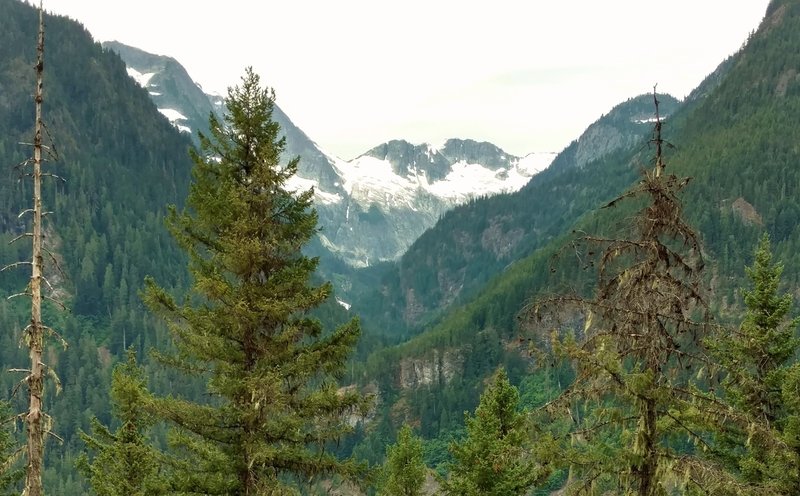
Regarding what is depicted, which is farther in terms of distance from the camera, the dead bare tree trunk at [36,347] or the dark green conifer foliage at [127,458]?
the dark green conifer foliage at [127,458]

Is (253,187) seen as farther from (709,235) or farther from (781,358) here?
(709,235)

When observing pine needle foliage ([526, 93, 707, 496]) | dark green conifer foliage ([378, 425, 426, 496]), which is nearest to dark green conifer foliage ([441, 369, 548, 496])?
dark green conifer foliage ([378, 425, 426, 496])

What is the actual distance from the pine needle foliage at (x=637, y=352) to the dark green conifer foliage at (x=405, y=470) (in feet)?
66.2

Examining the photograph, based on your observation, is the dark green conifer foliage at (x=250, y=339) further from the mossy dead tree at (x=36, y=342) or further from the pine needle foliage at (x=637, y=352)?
the pine needle foliage at (x=637, y=352)

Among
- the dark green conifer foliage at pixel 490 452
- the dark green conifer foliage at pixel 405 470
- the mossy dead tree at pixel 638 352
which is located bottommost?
the dark green conifer foliage at pixel 405 470

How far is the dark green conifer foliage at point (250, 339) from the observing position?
1725cm

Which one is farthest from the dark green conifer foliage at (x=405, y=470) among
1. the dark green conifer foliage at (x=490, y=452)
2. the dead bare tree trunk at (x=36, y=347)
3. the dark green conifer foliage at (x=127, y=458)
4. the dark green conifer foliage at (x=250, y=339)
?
the dead bare tree trunk at (x=36, y=347)

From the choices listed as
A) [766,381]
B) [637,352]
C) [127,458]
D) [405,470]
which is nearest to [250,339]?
[127,458]

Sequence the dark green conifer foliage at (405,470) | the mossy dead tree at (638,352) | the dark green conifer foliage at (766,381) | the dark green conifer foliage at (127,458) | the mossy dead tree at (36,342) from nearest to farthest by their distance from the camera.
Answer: the mossy dead tree at (638,352)
the mossy dead tree at (36,342)
the dark green conifer foliage at (766,381)
the dark green conifer foliage at (127,458)
the dark green conifer foliage at (405,470)

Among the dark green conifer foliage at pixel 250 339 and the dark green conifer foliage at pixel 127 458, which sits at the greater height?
the dark green conifer foliage at pixel 250 339

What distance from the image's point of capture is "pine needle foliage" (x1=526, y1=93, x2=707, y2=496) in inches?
450

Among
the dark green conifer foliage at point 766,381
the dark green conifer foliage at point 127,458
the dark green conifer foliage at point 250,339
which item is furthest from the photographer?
the dark green conifer foliage at point 127,458

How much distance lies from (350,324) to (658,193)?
935 centimetres

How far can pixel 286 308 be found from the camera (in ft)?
57.0
